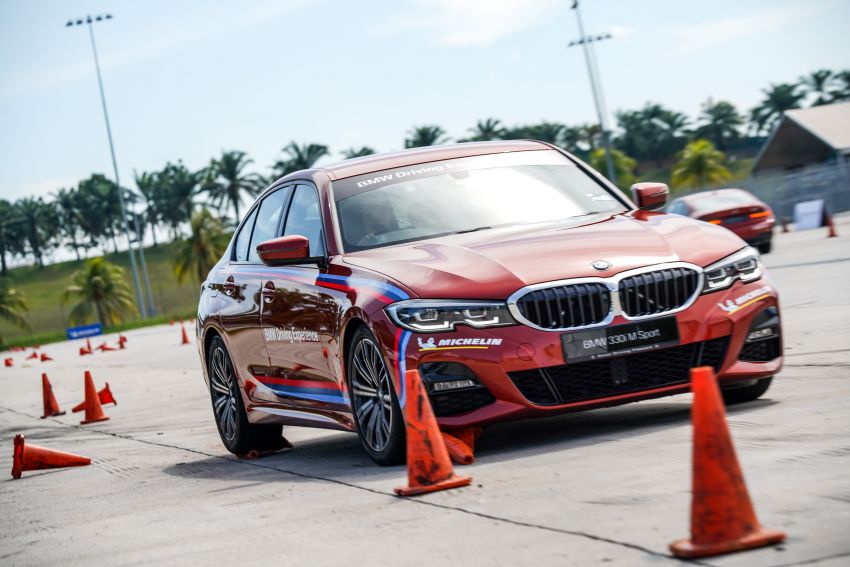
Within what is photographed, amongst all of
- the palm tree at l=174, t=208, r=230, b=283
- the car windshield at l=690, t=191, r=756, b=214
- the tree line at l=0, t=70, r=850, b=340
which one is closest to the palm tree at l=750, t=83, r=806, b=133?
the tree line at l=0, t=70, r=850, b=340

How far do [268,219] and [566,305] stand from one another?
10.6 ft

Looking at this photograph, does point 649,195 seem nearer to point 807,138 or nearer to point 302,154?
point 807,138

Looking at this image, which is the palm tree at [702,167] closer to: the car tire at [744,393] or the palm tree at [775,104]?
the palm tree at [775,104]

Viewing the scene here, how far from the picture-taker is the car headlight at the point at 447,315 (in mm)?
6727

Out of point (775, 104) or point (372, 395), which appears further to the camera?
point (775, 104)

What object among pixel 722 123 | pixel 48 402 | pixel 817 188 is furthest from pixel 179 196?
pixel 48 402

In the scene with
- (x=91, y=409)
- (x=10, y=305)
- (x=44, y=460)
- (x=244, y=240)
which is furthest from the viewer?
(x=10, y=305)

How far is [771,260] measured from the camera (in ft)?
85.3

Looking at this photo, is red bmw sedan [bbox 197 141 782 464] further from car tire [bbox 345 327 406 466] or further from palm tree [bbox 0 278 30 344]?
palm tree [bbox 0 278 30 344]

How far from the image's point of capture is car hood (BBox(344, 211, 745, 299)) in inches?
269

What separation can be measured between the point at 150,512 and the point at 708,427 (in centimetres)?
400

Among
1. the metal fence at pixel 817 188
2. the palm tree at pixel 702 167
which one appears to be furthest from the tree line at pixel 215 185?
the metal fence at pixel 817 188

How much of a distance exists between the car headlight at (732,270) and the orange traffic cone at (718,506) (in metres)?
2.91

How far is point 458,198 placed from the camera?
818cm
